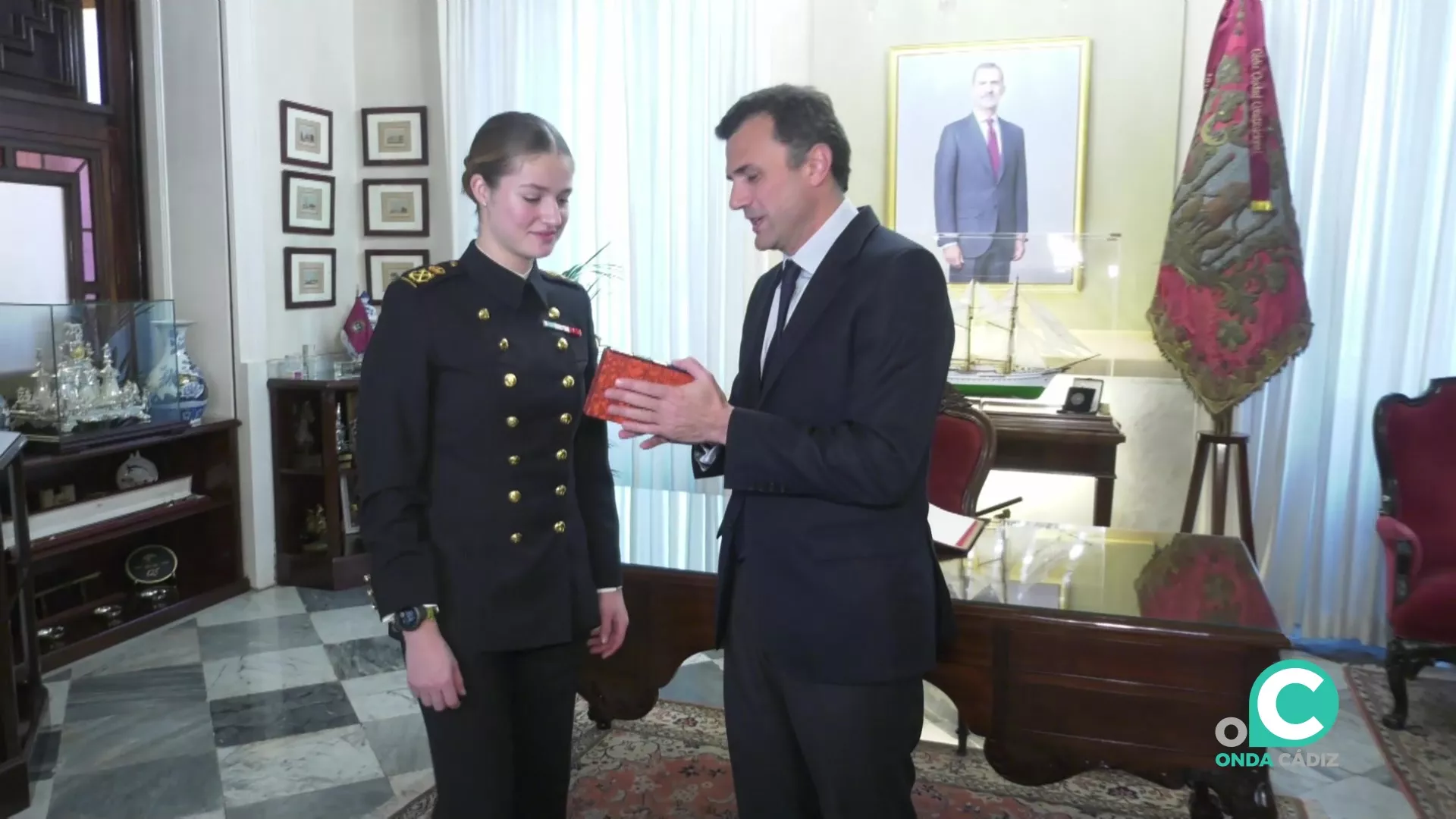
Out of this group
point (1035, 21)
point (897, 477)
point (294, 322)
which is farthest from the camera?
point (294, 322)

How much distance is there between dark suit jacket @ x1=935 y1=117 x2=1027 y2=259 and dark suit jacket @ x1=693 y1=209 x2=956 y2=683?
2.89 meters

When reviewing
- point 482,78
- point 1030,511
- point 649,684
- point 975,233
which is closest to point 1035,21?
point 975,233

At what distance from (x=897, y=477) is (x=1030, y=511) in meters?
3.16

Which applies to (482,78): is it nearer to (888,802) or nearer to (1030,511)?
(1030,511)

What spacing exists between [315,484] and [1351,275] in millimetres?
4074

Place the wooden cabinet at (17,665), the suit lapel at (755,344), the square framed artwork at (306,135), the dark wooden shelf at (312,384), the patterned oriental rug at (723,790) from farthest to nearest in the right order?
1. the square framed artwork at (306,135)
2. the dark wooden shelf at (312,384)
3. the patterned oriental rug at (723,790)
4. the wooden cabinet at (17,665)
5. the suit lapel at (755,344)

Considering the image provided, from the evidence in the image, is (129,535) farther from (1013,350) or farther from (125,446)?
(1013,350)

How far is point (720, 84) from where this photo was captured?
4.20 m

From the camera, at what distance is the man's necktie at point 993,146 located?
161 inches

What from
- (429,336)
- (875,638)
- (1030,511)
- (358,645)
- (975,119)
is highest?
(975,119)

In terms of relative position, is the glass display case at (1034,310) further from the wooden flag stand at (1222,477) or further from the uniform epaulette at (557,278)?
the uniform epaulette at (557,278)

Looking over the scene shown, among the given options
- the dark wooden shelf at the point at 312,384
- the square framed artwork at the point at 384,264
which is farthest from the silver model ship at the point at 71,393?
the square framed artwork at the point at 384,264

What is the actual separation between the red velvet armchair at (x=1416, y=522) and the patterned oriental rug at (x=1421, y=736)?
0.08 meters

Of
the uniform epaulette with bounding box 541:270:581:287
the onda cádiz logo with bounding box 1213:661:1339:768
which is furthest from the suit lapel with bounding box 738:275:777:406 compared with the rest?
the onda cádiz logo with bounding box 1213:661:1339:768
